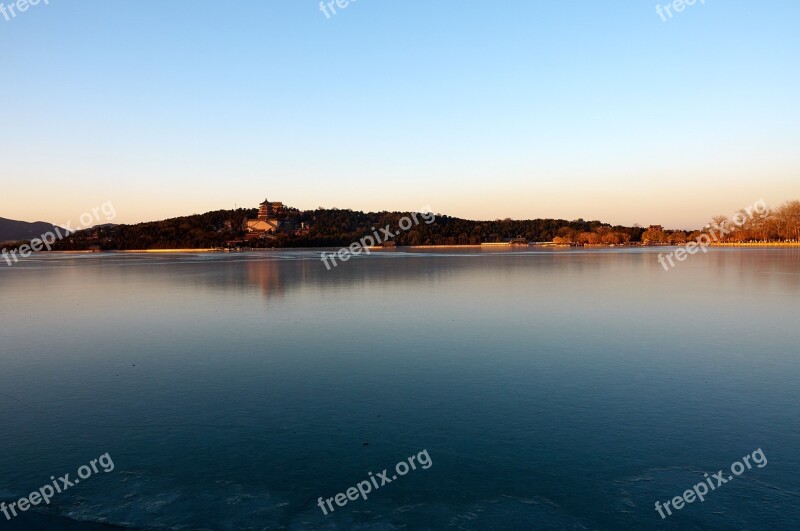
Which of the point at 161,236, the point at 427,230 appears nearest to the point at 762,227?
the point at 427,230

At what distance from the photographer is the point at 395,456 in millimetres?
5562

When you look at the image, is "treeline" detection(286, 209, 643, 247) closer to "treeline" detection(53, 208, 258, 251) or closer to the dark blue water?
"treeline" detection(53, 208, 258, 251)

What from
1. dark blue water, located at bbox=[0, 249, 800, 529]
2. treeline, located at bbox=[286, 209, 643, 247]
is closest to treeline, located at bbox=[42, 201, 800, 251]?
treeline, located at bbox=[286, 209, 643, 247]

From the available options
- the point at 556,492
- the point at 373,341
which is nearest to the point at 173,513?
the point at 556,492

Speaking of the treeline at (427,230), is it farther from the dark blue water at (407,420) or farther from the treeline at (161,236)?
the dark blue water at (407,420)

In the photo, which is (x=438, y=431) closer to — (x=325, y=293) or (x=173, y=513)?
(x=173, y=513)

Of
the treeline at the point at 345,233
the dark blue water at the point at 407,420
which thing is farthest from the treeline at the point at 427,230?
the dark blue water at the point at 407,420
